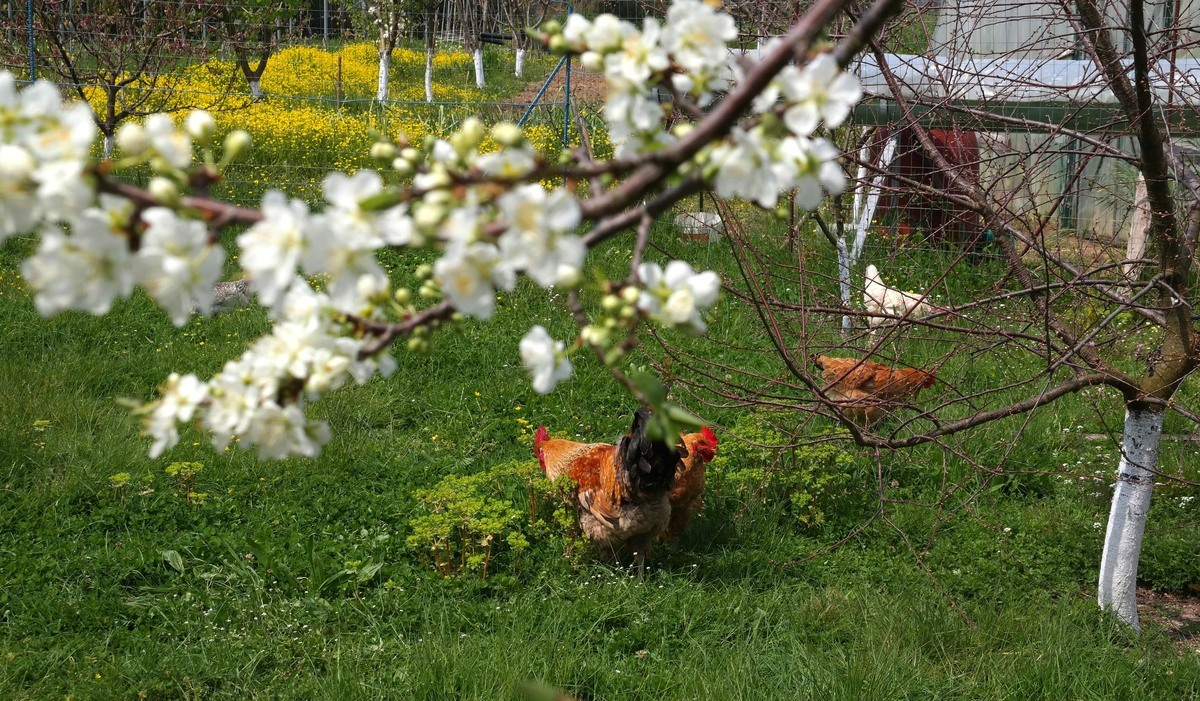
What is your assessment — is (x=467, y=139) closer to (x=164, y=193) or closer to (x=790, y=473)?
(x=164, y=193)

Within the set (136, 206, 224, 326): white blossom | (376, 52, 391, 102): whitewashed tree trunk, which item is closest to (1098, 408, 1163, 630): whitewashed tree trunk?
(136, 206, 224, 326): white blossom

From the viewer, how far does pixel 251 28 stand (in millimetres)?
11836

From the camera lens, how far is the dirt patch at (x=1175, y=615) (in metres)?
3.61

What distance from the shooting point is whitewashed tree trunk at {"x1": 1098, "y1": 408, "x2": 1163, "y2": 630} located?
132 inches

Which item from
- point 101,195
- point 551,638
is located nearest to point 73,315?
point 551,638

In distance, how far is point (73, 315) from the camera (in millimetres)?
5914

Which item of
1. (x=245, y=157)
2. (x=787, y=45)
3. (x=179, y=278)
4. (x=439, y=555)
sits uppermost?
(x=787, y=45)

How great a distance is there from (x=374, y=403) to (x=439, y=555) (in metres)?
1.48

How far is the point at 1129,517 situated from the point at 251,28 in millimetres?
10905

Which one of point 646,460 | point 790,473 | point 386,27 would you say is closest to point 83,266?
point 646,460

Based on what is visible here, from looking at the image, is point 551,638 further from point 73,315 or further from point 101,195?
point 73,315

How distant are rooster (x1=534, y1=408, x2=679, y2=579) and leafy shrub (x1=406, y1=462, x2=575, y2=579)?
115mm

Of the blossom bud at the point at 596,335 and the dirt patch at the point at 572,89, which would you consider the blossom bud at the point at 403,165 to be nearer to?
the blossom bud at the point at 596,335

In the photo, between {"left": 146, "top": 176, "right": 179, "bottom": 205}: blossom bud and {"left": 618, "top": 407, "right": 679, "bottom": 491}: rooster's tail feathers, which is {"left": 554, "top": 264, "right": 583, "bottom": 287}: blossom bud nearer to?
{"left": 146, "top": 176, "right": 179, "bottom": 205}: blossom bud
